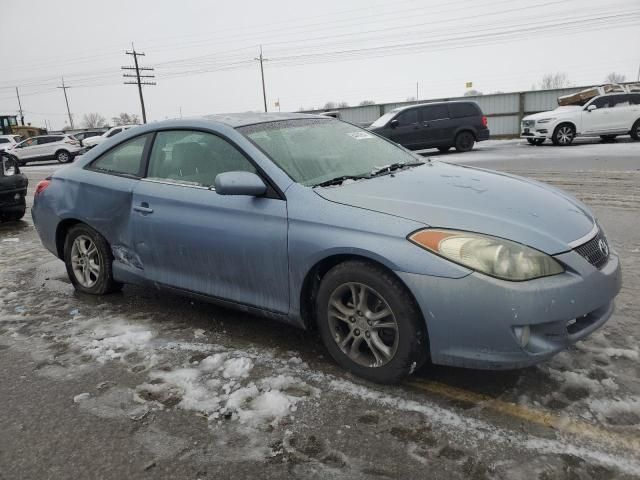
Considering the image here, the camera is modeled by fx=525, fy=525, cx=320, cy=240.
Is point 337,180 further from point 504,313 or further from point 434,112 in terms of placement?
point 434,112

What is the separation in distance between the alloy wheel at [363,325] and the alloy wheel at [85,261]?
241cm

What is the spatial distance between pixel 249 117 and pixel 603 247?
2457mm

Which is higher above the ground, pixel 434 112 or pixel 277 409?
pixel 434 112

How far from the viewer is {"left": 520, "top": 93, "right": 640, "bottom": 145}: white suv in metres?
17.1

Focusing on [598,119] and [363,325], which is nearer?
[363,325]

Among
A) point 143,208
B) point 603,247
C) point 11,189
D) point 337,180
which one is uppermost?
point 337,180

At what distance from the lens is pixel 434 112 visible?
17141 mm


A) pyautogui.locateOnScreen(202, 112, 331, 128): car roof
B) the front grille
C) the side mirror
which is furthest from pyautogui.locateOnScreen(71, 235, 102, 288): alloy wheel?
the front grille

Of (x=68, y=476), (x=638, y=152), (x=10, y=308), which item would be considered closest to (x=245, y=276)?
(x=68, y=476)

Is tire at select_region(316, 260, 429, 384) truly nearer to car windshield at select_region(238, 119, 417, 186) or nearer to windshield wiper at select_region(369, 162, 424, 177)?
car windshield at select_region(238, 119, 417, 186)

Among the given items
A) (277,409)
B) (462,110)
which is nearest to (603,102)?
(462,110)

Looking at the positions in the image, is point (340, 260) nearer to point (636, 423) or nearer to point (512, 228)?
point (512, 228)

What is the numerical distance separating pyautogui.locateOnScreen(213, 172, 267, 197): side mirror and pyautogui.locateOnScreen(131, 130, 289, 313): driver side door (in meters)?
0.08

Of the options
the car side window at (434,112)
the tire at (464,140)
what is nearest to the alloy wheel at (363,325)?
the car side window at (434,112)
